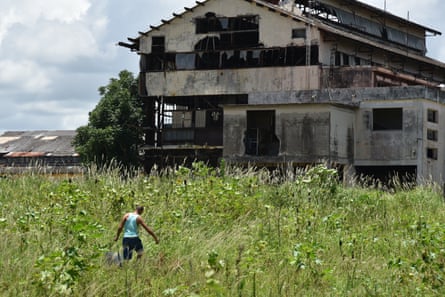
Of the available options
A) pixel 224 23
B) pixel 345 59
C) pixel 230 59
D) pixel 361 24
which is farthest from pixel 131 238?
pixel 361 24

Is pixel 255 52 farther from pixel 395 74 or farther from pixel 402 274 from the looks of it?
pixel 402 274

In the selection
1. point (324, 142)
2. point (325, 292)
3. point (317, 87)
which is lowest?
point (325, 292)

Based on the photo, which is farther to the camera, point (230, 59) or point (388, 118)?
point (230, 59)

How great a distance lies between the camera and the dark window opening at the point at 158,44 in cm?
3975

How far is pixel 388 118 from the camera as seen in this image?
34188 mm

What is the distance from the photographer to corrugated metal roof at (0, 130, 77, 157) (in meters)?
48.8

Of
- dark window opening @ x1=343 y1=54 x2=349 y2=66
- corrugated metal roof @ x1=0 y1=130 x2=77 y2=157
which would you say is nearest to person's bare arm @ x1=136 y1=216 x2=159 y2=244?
dark window opening @ x1=343 y1=54 x2=349 y2=66

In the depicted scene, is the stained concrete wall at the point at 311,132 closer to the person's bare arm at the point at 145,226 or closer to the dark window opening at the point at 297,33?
the dark window opening at the point at 297,33

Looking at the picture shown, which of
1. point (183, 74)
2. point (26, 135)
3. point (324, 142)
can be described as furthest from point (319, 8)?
point (26, 135)

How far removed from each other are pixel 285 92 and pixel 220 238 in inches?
836

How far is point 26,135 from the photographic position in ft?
179

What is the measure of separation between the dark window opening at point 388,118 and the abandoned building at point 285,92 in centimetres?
4

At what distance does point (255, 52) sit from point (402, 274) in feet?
94.7

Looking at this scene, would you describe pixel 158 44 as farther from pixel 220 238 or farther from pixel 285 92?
pixel 220 238
